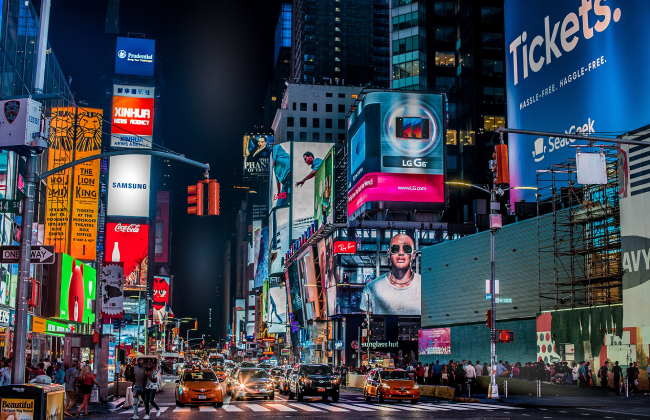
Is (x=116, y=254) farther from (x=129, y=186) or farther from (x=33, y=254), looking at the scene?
(x=33, y=254)

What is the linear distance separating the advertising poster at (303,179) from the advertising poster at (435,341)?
246ft

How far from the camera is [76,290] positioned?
159ft

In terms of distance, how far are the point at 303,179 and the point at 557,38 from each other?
305 ft

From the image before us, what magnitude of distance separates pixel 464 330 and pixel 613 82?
955 inches

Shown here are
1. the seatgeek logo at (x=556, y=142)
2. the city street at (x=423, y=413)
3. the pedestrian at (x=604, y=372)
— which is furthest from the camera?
the seatgeek logo at (x=556, y=142)

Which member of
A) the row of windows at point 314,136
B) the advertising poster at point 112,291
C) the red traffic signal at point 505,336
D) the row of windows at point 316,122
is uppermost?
the row of windows at point 316,122

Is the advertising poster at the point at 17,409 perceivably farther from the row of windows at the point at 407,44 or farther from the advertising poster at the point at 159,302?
the advertising poster at the point at 159,302

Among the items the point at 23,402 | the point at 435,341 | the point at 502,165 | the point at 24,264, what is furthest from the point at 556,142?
the point at 23,402

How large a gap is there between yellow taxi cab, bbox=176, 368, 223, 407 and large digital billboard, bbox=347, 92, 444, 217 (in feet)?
183

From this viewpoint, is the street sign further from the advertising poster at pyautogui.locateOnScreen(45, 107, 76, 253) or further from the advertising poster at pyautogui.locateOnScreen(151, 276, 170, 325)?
the advertising poster at pyautogui.locateOnScreen(151, 276, 170, 325)

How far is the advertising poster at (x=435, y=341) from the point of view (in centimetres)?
6144

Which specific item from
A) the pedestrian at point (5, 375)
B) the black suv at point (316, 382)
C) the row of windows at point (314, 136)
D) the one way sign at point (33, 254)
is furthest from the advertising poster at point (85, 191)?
the row of windows at point (314, 136)

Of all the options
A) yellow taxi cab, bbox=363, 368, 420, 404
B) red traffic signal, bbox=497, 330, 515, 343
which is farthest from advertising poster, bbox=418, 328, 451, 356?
yellow taxi cab, bbox=363, 368, 420, 404

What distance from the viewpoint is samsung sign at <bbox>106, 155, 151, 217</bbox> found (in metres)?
104
